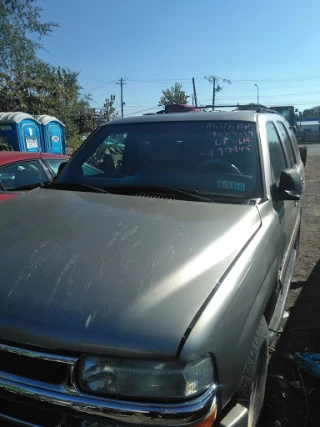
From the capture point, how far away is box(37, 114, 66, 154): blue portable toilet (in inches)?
461

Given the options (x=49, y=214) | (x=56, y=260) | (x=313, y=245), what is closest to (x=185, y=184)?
(x=49, y=214)

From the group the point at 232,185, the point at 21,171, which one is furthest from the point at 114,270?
the point at 21,171

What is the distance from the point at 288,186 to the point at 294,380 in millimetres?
1443

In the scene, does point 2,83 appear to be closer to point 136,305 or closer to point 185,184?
point 185,184

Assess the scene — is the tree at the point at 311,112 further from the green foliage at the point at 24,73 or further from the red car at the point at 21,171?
the red car at the point at 21,171

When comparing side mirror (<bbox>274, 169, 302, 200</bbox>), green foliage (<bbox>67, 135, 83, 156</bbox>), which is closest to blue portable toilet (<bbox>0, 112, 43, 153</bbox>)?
green foliage (<bbox>67, 135, 83, 156</bbox>)

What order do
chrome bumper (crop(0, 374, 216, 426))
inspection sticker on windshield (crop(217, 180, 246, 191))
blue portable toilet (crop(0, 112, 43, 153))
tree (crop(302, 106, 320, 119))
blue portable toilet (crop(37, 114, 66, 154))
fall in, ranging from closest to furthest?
chrome bumper (crop(0, 374, 216, 426)), inspection sticker on windshield (crop(217, 180, 246, 191)), blue portable toilet (crop(0, 112, 43, 153)), blue portable toilet (crop(37, 114, 66, 154)), tree (crop(302, 106, 320, 119))

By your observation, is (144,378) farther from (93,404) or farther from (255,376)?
(255,376)

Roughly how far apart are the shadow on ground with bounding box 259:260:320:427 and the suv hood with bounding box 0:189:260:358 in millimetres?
1307

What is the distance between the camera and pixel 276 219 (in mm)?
2508

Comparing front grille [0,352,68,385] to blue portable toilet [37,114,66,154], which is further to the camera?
blue portable toilet [37,114,66,154]

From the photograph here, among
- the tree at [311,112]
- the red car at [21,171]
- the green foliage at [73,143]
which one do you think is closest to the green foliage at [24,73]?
the green foliage at [73,143]

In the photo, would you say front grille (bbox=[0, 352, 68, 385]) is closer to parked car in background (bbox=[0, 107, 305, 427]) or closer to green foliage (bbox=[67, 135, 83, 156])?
parked car in background (bbox=[0, 107, 305, 427])

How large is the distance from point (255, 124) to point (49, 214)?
64.3 inches
